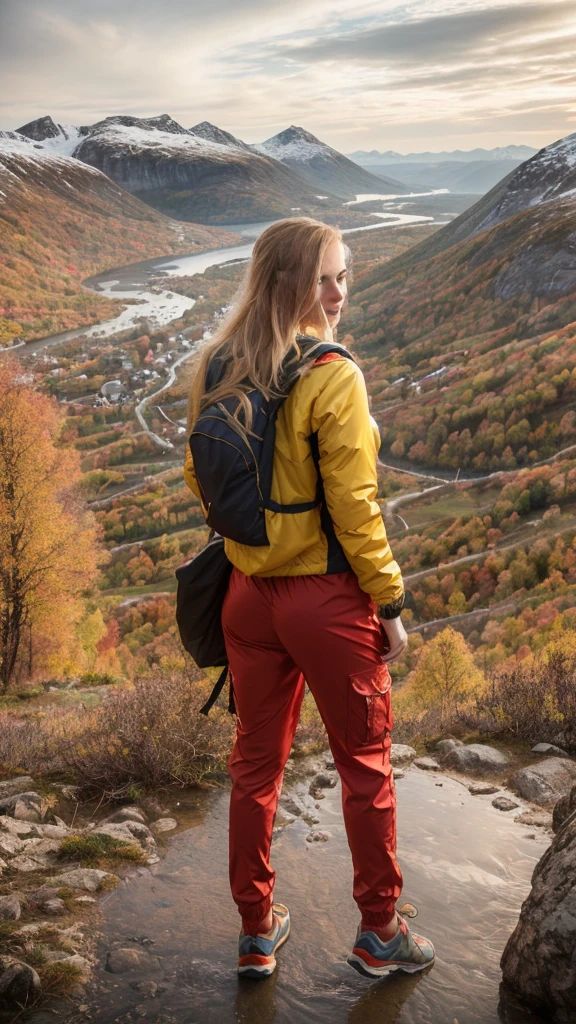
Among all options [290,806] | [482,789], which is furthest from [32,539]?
[482,789]

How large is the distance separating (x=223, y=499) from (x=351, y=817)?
998mm

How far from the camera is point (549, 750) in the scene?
431cm

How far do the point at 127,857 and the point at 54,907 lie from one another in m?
0.47

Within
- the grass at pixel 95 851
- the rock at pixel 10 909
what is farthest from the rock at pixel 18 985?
the grass at pixel 95 851

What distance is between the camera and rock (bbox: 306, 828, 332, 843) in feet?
11.2

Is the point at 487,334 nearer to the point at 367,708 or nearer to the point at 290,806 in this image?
the point at 290,806

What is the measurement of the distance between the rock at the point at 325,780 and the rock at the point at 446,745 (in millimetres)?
691

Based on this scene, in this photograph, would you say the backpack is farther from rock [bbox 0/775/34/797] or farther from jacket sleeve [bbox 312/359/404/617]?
rock [bbox 0/775/34/797]

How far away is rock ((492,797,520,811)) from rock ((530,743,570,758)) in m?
0.62

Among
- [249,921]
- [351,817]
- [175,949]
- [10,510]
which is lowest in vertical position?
[10,510]

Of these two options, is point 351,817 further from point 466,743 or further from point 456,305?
point 456,305

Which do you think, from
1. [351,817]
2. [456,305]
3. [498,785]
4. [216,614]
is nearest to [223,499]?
[216,614]

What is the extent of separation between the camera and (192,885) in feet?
9.96

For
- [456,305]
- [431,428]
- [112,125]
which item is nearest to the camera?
[431,428]
